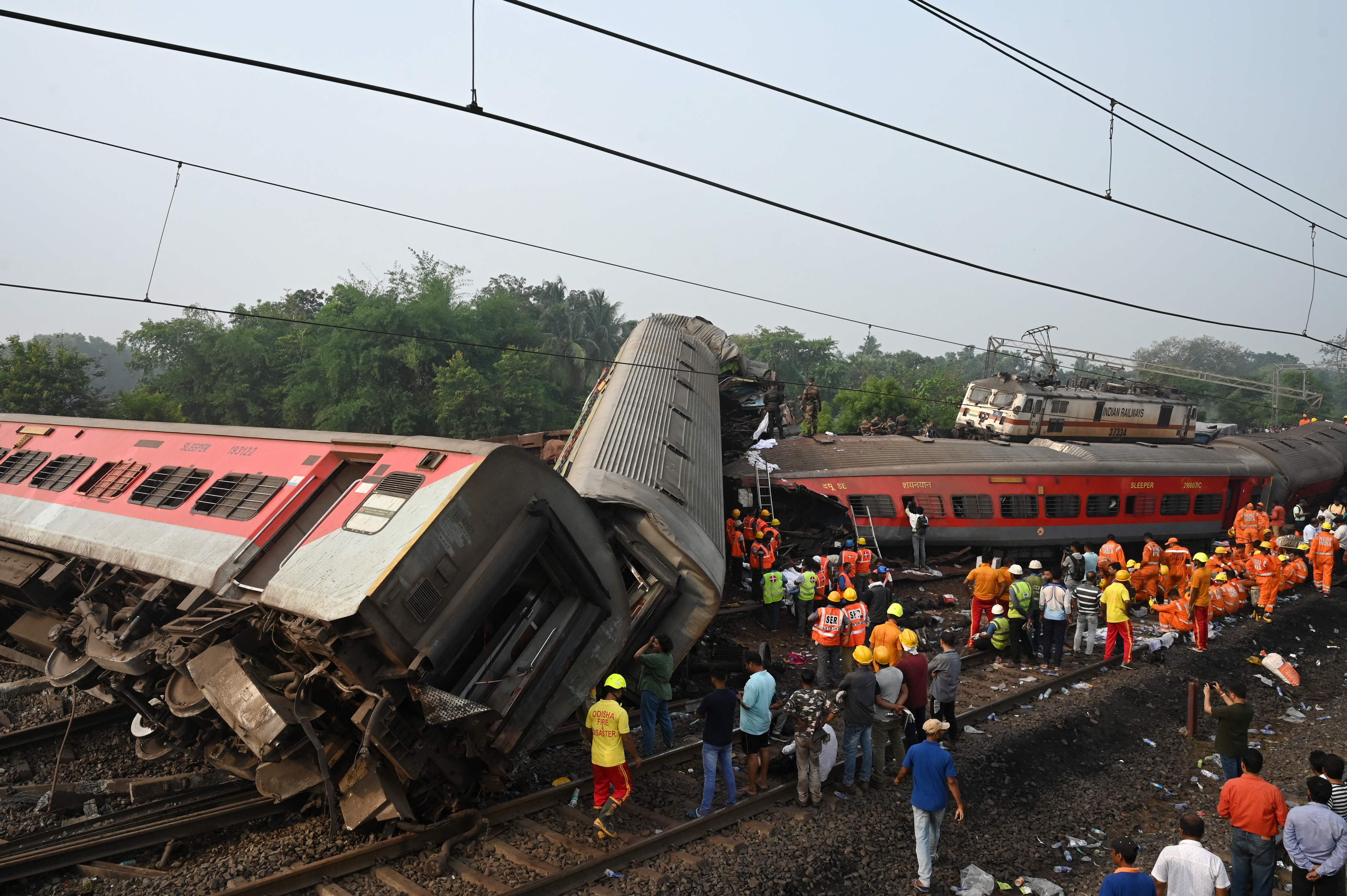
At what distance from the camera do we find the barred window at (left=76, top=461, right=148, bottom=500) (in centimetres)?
962

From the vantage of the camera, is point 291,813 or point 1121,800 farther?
point 1121,800

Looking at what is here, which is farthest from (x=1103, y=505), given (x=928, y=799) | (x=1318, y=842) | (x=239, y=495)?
(x=239, y=495)

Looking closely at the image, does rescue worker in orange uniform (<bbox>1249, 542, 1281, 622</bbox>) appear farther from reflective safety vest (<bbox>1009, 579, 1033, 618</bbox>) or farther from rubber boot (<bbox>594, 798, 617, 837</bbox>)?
rubber boot (<bbox>594, 798, 617, 837</bbox>)

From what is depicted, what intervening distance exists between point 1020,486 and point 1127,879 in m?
14.7

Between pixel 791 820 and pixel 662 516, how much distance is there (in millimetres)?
3097

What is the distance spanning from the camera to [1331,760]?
5758mm

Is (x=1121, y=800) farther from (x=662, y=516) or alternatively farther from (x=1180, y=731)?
(x=662, y=516)

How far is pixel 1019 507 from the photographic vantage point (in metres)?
18.4

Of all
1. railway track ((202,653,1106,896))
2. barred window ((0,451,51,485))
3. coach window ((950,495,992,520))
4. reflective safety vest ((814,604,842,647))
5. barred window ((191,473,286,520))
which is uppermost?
barred window ((191,473,286,520))

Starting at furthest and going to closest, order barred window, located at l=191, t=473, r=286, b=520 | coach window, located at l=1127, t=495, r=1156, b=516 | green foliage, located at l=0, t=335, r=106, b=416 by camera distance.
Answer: green foliage, located at l=0, t=335, r=106, b=416
coach window, located at l=1127, t=495, r=1156, b=516
barred window, located at l=191, t=473, r=286, b=520

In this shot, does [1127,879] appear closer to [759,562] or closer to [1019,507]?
[759,562]

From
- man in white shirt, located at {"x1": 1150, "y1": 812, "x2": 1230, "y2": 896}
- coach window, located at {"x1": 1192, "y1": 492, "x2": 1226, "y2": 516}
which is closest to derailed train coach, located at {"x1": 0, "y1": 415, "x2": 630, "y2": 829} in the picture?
man in white shirt, located at {"x1": 1150, "y1": 812, "x2": 1230, "y2": 896}

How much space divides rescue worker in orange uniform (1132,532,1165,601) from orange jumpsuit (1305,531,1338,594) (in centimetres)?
510

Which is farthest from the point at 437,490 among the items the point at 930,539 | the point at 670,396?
the point at 930,539
